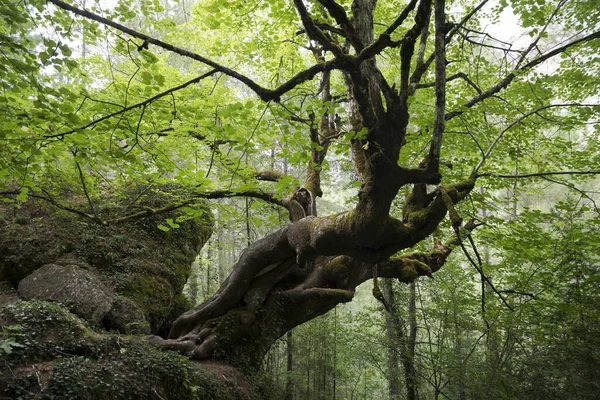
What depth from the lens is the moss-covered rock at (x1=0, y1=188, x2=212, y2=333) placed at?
6.35 metres

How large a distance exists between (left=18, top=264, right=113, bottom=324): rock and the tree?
1.28 metres

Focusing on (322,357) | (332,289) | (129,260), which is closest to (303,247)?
(332,289)

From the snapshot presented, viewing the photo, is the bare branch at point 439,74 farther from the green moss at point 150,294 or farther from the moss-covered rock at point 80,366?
the green moss at point 150,294

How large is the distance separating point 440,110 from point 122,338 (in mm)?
4807

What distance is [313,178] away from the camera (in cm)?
698

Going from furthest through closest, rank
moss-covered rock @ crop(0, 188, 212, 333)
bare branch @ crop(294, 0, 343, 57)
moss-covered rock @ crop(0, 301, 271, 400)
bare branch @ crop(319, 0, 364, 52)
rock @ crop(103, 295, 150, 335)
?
moss-covered rock @ crop(0, 188, 212, 333) < rock @ crop(103, 295, 150, 335) < moss-covered rock @ crop(0, 301, 271, 400) < bare branch @ crop(319, 0, 364, 52) < bare branch @ crop(294, 0, 343, 57)

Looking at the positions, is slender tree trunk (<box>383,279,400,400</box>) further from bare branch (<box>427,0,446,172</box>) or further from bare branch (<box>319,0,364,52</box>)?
bare branch (<box>319,0,364,52</box>)

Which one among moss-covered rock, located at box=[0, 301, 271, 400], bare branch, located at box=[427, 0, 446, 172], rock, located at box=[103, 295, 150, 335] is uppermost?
bare branch, located at box=[427, 0, 446, 172]

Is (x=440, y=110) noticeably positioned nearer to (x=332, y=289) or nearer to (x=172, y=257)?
(x=332, y=289)

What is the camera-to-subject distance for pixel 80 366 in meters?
3.70

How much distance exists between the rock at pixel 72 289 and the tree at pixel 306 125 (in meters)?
1.28

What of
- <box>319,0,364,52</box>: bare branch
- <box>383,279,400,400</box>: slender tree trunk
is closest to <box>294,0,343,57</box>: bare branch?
<box>319,0,364,52</box>: bare branch

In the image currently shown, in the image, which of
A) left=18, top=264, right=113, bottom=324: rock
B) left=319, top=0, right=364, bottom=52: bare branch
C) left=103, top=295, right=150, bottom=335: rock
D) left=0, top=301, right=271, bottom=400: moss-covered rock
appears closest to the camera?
left=319, top=0, right=364, bottom=52: bare branch

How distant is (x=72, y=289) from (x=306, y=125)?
493cm
